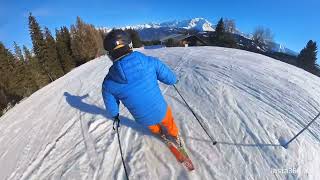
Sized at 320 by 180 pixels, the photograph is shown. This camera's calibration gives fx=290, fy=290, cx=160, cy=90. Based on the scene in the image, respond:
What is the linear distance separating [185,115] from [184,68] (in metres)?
5.87

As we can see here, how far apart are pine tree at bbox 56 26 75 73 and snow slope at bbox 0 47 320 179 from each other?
52644 mm

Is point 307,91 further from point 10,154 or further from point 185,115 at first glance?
point 10,154

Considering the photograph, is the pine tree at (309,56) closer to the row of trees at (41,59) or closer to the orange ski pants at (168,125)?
the row of trees at (41,59)

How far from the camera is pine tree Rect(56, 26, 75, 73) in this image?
61406mm

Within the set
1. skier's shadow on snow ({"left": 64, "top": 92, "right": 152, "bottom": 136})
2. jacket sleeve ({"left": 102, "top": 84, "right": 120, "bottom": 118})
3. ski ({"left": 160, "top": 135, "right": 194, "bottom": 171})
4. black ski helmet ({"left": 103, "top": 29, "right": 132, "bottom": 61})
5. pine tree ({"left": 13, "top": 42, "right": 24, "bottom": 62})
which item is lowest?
pine tree ({"left": 13, "top": 42, "right": 24, "bottom": 62})

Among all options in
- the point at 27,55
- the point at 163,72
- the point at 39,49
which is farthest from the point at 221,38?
the point at 163,72

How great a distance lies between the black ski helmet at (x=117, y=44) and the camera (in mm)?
4875

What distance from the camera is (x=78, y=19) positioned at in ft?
279

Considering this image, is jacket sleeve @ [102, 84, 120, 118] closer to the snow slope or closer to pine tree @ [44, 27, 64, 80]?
the snow slope

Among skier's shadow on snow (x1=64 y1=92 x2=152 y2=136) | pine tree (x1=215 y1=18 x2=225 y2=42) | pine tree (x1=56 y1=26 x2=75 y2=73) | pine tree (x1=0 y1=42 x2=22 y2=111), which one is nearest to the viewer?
skier's shadow on snow (x1=64 y1=92 x2=152 y2=136)

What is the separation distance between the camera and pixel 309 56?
64.4m

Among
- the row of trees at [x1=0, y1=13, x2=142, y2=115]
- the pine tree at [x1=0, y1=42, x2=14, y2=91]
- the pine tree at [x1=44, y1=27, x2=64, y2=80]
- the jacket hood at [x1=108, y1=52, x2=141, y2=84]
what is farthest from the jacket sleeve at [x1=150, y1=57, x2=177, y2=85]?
the pine tree at [x1=44, y1=27, x2=64, y2=80]

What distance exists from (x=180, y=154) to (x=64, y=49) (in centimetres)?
6271

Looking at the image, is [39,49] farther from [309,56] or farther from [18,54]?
[309,56]
